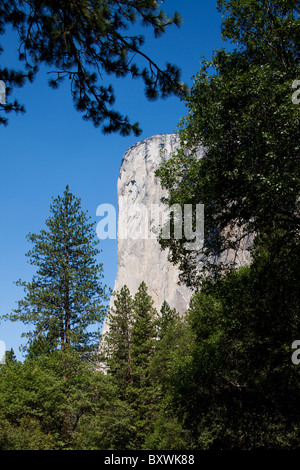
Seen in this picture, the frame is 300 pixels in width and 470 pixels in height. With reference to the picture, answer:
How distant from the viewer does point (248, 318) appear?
10.8 metres

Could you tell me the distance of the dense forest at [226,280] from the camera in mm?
7645

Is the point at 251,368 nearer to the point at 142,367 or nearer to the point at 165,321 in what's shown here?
the point at 142,367

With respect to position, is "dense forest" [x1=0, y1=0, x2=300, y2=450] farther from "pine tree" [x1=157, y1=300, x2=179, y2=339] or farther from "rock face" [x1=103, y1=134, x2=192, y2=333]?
"rock face" [x1=103, y1=134, x2=192, y2=333]

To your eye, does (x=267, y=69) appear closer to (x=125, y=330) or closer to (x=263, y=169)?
(x=263, y=169)

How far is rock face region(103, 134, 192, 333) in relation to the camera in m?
72.7

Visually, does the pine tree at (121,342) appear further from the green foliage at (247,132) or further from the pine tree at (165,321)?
the green foliage at (247,132)

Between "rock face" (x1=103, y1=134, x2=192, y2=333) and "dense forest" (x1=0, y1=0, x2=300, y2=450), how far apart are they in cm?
4849

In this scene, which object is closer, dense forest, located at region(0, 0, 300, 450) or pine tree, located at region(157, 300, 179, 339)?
dense forest, located at region(0, 0, 300, 450)

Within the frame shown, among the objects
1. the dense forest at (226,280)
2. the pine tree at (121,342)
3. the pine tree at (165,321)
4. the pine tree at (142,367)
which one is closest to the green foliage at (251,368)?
the dense forest at (226,280)

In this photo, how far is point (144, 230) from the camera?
3250 inches

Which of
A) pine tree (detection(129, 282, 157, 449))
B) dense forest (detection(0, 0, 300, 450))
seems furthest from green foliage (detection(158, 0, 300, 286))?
pine tree (detection(129, 282, 157, 449))

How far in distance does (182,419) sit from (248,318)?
606 cm

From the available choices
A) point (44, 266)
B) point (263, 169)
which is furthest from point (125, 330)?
point (263, 169)

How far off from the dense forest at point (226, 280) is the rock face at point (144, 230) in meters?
48.5
